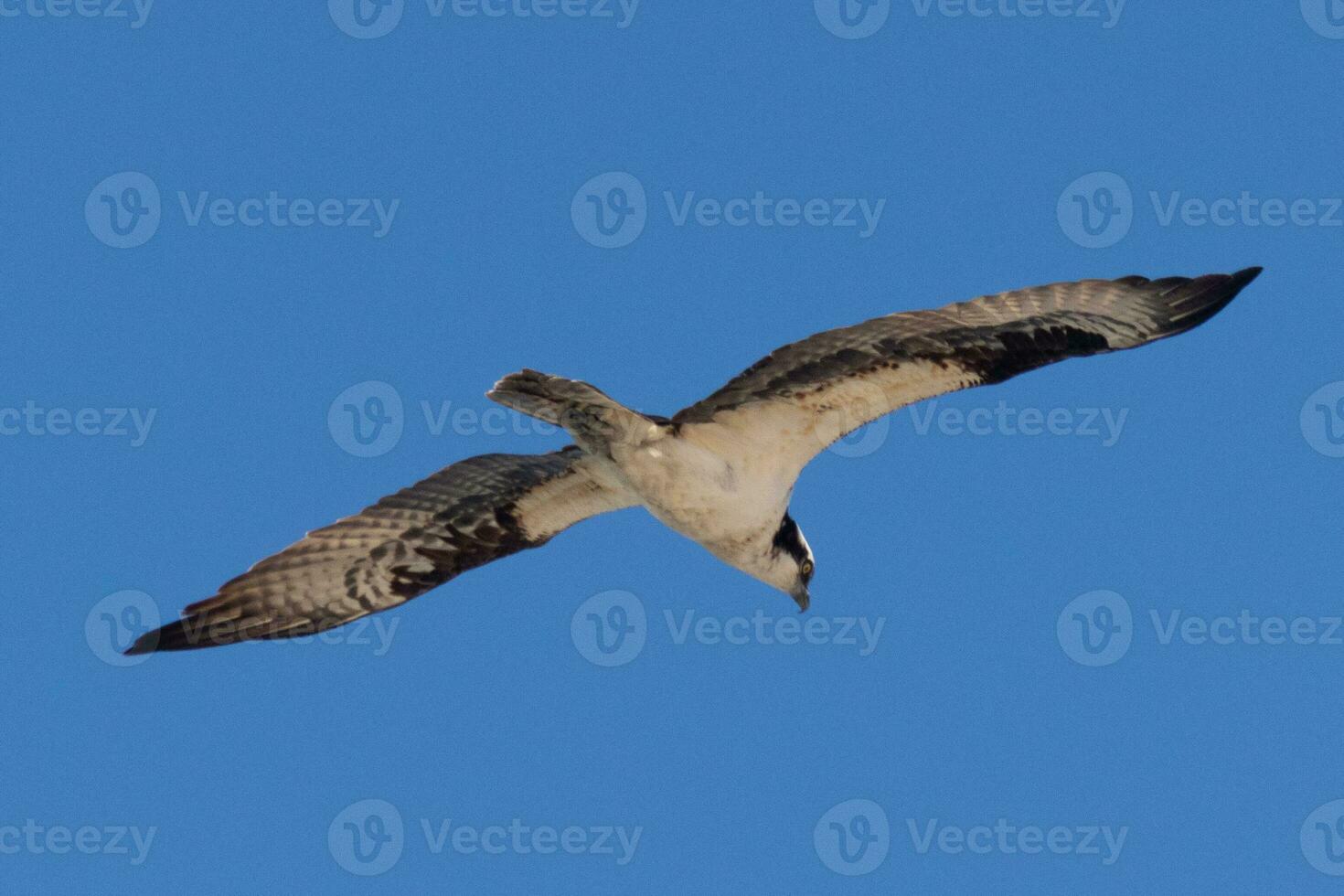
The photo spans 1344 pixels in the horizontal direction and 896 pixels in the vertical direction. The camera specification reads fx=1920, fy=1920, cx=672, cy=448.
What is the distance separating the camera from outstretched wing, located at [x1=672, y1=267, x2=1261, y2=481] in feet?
42.4

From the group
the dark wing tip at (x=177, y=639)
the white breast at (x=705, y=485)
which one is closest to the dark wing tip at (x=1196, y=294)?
the white breast at (x=705, y=485)

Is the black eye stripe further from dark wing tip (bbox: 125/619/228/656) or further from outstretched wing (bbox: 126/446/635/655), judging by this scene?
dark wing tip (bbox: 125/619/228/656)

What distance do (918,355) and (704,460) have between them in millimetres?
1671

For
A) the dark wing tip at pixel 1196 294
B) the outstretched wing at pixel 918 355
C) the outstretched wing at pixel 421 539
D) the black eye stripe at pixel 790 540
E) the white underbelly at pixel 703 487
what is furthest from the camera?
the outstretched wing at pixel 421 539

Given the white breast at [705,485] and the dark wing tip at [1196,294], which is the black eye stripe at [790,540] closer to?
the white breast at [705,485]

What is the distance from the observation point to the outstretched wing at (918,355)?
12.9 metres

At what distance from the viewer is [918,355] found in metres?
12.9

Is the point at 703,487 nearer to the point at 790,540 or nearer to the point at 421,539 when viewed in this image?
the point at 790,540

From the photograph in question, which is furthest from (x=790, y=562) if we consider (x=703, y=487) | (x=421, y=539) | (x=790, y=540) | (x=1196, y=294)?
(x=1196, y=294)

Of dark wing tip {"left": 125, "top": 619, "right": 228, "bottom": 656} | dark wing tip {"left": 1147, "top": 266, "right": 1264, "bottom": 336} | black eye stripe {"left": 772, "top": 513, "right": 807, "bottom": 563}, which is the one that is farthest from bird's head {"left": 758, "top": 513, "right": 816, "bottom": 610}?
dark wing tip {"left": 125, "top": 619, "right": 228, "bottom": 656}

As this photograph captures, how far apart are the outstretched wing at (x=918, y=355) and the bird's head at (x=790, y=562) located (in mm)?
747

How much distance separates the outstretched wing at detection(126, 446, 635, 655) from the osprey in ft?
0.03

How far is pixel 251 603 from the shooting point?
14523mm

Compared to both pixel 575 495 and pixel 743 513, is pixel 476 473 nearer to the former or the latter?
pixel 575 495
